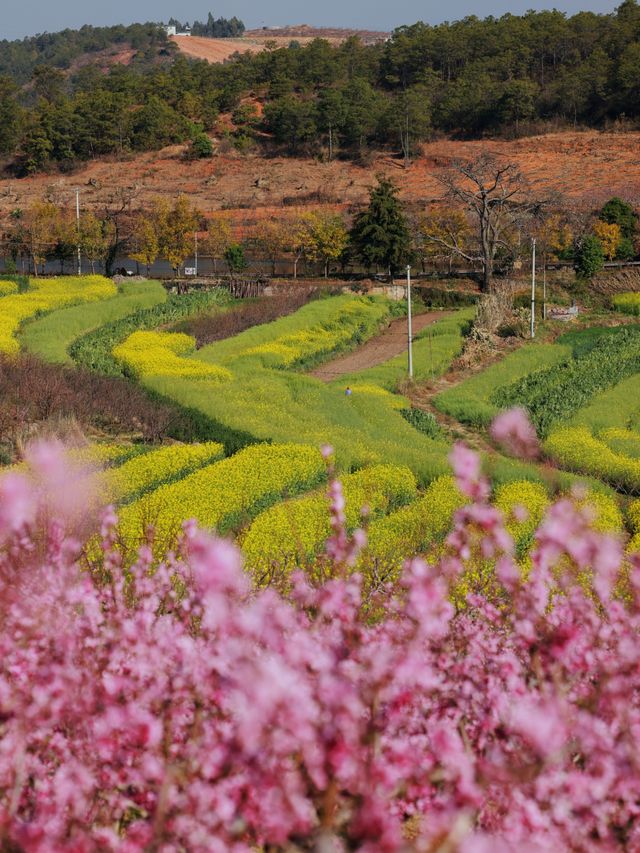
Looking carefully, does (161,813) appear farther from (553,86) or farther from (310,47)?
(310,47)

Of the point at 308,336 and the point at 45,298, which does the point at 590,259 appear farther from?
the point at 45,298

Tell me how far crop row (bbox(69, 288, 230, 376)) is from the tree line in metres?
9.39

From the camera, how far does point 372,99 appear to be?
99.4 metres

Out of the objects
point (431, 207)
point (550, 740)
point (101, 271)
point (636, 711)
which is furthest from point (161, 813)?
point (431, 207)

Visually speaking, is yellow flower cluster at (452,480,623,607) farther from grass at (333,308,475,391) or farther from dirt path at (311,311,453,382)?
dirt path at (311,311,453,382)

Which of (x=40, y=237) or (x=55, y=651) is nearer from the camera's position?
(x=55, y=651)

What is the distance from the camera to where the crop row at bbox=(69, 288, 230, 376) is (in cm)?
2980

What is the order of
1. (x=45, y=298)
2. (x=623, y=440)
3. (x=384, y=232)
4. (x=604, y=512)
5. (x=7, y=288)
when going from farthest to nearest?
(x=384, y=232) < (x=7, y=288) < (x=45, y=298) < (x=623, y=440) < (x=604, y=512)

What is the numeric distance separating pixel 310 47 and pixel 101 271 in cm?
6681

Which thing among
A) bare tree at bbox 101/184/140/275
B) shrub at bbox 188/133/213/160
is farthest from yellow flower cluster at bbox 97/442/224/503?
shrub at bbox 188/133/213/160

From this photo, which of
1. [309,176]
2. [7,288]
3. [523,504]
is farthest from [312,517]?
[309,176]

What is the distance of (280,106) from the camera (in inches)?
3885

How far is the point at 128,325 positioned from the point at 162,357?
920 centimetres

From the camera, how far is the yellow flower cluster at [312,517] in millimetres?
11992
